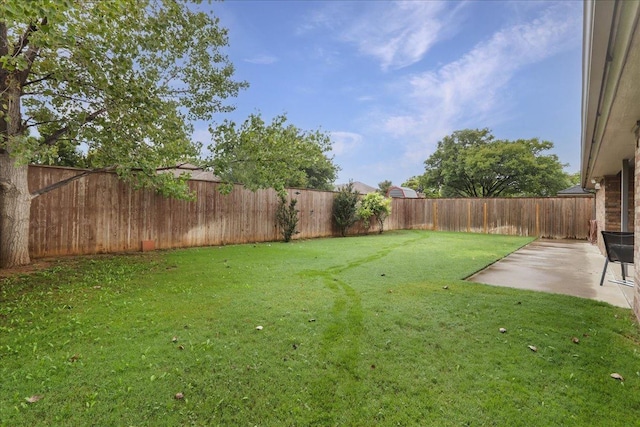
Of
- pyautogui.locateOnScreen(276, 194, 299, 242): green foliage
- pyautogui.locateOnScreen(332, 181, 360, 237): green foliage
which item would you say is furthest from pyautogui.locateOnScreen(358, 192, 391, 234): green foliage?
pyautogui.locateOnScreen(276, 194, 299, 242): green foliage

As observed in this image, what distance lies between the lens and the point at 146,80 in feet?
19.0

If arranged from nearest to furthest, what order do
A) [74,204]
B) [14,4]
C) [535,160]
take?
[14,4] < [74,204] < [535,160]

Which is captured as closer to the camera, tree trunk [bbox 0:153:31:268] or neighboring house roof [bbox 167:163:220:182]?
tree trunk [bbox 0:153:31:268]

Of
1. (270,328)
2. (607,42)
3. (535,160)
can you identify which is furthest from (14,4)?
(535,160)

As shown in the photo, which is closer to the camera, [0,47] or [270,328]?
[270,328]

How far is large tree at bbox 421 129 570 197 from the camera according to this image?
21062mm

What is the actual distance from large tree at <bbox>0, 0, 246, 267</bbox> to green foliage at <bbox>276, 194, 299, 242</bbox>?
150 inches

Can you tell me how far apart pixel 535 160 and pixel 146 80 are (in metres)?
24.0

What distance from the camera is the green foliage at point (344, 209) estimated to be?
12.2 m

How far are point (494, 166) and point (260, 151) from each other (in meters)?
19.9

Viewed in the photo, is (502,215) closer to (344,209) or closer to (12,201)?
(344,209)

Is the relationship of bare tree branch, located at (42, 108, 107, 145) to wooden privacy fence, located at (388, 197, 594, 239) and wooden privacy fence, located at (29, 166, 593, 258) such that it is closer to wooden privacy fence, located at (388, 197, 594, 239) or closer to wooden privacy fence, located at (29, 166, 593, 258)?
wooden privacy fence, located at (29, 166, 593, 258)

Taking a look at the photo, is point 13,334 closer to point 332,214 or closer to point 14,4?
point 14,4

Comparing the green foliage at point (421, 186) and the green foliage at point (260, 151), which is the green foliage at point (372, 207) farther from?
the green foliage at point (421, 186)
